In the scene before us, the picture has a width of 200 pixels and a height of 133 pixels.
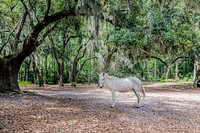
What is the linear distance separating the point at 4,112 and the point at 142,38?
18.5 ft

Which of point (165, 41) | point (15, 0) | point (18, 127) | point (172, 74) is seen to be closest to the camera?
point (18, 127)

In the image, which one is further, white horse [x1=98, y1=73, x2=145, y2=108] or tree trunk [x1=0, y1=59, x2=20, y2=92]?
tree trunk [x1=0, y1=59, x2=20, y2=92]

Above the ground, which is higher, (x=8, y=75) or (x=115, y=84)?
(x=8, y=75)

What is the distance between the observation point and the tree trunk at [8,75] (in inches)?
421

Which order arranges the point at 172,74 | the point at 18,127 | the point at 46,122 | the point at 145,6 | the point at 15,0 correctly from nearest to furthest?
1. the point at 18,127
2. the point at 46,122
3. the point at 145,6
4. the point at 15,0
5. the point at 172,74

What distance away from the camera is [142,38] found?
9.34m

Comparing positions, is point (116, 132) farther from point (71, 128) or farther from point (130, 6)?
point (130, 6)

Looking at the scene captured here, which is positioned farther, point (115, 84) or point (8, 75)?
point (8, 75)

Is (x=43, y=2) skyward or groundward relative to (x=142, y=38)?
skyward

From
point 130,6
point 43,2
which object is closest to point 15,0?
point 43,2

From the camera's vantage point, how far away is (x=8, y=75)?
1088 centimetres

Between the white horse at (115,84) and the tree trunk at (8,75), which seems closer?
the white horse at (115,84)

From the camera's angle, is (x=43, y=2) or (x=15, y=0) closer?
(x=43, y=2)

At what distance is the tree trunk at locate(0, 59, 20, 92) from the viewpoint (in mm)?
10688
